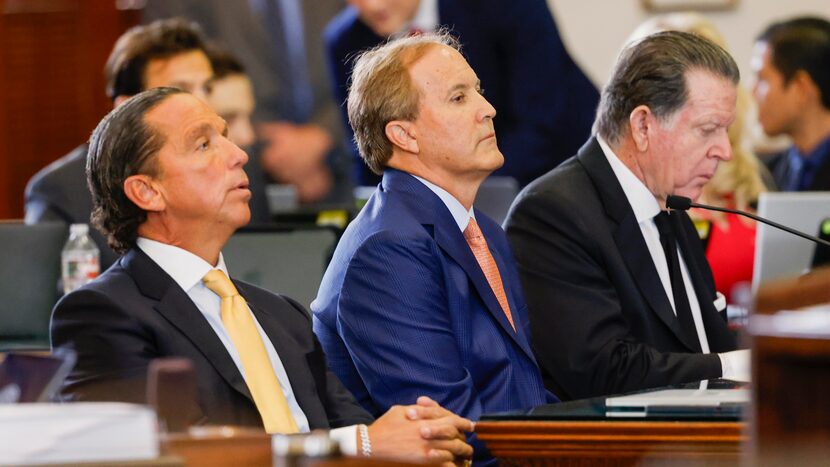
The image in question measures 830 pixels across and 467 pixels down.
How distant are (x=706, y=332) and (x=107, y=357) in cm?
123

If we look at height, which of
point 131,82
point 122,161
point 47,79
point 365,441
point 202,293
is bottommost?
point 365,441

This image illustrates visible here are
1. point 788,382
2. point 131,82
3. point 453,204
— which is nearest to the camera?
point 788,382

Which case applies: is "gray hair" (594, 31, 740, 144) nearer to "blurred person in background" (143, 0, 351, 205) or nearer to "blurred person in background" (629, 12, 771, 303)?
"blurred person in background" (629, 12, 771, 303)

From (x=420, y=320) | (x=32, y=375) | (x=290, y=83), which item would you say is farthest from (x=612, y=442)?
(x=290, y=83)

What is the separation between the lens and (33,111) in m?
5.94

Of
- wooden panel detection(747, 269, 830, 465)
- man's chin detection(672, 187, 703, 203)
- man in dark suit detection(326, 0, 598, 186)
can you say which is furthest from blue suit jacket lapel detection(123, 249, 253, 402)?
man in dark suit detection(326, 0, 598, 186)

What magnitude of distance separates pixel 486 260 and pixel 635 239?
0.33 m

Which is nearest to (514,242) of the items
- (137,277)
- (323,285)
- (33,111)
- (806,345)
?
(323,285)

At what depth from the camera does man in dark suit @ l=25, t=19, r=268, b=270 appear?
11.8 feet

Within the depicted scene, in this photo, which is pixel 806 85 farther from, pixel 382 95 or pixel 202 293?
pixel 202 293

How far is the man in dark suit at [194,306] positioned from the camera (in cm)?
203

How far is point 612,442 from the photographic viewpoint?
184cm

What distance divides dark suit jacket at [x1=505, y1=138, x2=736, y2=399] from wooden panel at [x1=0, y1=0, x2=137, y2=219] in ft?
12.2

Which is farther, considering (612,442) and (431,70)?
(431,70)
